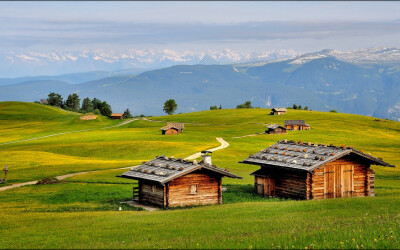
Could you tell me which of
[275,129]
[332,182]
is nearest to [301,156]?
[332,182]

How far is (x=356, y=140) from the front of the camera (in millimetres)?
117500

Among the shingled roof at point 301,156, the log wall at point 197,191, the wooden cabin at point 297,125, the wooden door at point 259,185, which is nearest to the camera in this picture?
the log wall at point 197,191

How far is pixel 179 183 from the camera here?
1574 inches

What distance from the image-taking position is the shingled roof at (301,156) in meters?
41.2

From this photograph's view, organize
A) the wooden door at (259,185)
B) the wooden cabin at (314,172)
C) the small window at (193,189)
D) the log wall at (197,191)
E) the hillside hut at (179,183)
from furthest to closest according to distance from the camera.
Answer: the wooden door at (259,185)
the wooden cabin at (314,172)
the small window at (193,189)
the log wall at (197,191)
the hillside hut at (179,183)

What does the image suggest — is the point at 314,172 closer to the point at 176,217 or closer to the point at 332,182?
the point at 332,182

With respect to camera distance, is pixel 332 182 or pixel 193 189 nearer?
pixel 193 189

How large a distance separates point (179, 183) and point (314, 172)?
11.2 meters

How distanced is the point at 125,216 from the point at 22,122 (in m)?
166

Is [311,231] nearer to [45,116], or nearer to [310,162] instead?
[310,162]

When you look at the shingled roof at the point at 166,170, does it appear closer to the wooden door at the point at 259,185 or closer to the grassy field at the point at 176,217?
the grassy field at the point at 176,217

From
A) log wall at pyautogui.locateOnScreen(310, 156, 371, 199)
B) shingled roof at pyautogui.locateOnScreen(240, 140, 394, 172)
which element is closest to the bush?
shingled roof at pyautogui.locateOnScreen(240, 140, 394, 172)

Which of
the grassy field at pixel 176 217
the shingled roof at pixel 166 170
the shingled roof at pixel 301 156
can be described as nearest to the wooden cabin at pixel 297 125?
the grassy field at pixel 176 217

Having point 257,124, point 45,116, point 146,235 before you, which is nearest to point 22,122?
point 45,116
